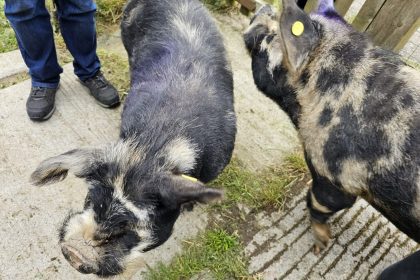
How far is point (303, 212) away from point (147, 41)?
2014 mm

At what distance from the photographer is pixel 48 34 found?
3.33 meters

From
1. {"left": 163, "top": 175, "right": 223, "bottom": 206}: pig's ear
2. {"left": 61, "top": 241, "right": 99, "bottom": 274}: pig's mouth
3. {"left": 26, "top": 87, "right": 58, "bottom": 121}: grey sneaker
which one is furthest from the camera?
{"left": 26, "top": 87, "right": 58, "bottom": 121}: grey sneaker

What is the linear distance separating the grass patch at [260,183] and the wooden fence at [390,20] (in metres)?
1.65

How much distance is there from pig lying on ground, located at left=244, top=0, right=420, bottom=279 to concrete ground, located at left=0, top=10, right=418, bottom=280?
278 millimetres

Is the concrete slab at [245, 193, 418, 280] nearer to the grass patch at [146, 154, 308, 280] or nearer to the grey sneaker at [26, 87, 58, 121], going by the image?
the grass patch at [146, 154, 308, 280]

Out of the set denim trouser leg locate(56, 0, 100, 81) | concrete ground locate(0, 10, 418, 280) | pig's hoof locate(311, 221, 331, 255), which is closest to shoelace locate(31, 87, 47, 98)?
concrete ground locate(0, 10, 418, 280)

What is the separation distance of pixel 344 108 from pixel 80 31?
2.39 m

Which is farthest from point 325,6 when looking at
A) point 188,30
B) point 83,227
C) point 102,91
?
point 83,227

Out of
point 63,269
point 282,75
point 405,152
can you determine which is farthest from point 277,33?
point 63,269

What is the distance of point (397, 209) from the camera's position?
99.8 inches

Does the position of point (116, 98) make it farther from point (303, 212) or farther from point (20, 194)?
point (303, 212)

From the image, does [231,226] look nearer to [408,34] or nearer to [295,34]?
[295,34]

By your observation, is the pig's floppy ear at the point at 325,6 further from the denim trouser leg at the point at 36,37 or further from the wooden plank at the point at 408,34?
the denim trouser leg at the point at 36,37

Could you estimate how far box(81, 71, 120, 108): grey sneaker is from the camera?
384 centimetres
